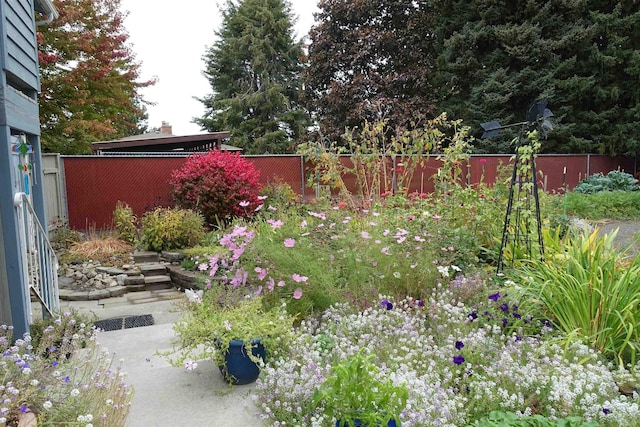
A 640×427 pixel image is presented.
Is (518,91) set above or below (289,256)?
above

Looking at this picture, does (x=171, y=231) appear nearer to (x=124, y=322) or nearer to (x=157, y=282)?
(x=157, y=282)

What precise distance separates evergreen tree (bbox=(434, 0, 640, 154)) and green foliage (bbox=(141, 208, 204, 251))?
11.7 meters

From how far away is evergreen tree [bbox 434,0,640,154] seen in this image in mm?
14583

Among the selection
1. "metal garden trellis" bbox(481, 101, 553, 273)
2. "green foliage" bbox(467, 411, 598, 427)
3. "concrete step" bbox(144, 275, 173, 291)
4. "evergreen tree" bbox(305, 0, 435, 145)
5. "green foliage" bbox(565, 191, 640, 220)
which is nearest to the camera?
"green foliage" bbox(467, 411, 598, 427)

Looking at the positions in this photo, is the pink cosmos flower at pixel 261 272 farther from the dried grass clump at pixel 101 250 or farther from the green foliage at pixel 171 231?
the dried grass clump at pixel 101 250

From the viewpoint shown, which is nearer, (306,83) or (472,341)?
(472,341)

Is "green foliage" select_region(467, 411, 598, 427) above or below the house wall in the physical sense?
below

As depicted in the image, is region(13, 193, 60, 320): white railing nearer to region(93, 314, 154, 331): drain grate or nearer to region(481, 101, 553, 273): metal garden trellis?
region(93, 314, 154, 331): drain grate

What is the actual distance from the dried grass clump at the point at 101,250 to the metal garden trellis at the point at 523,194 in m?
4.86

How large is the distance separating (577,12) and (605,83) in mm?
2486

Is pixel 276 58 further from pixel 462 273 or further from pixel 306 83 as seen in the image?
pixel 462 273

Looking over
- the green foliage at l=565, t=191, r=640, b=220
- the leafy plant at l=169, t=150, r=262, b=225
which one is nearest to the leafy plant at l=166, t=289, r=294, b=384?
the leafy plant at l=169, t=150, r=262, b=225

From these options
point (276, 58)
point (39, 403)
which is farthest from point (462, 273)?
point (276, 58)

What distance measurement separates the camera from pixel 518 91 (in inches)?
587
